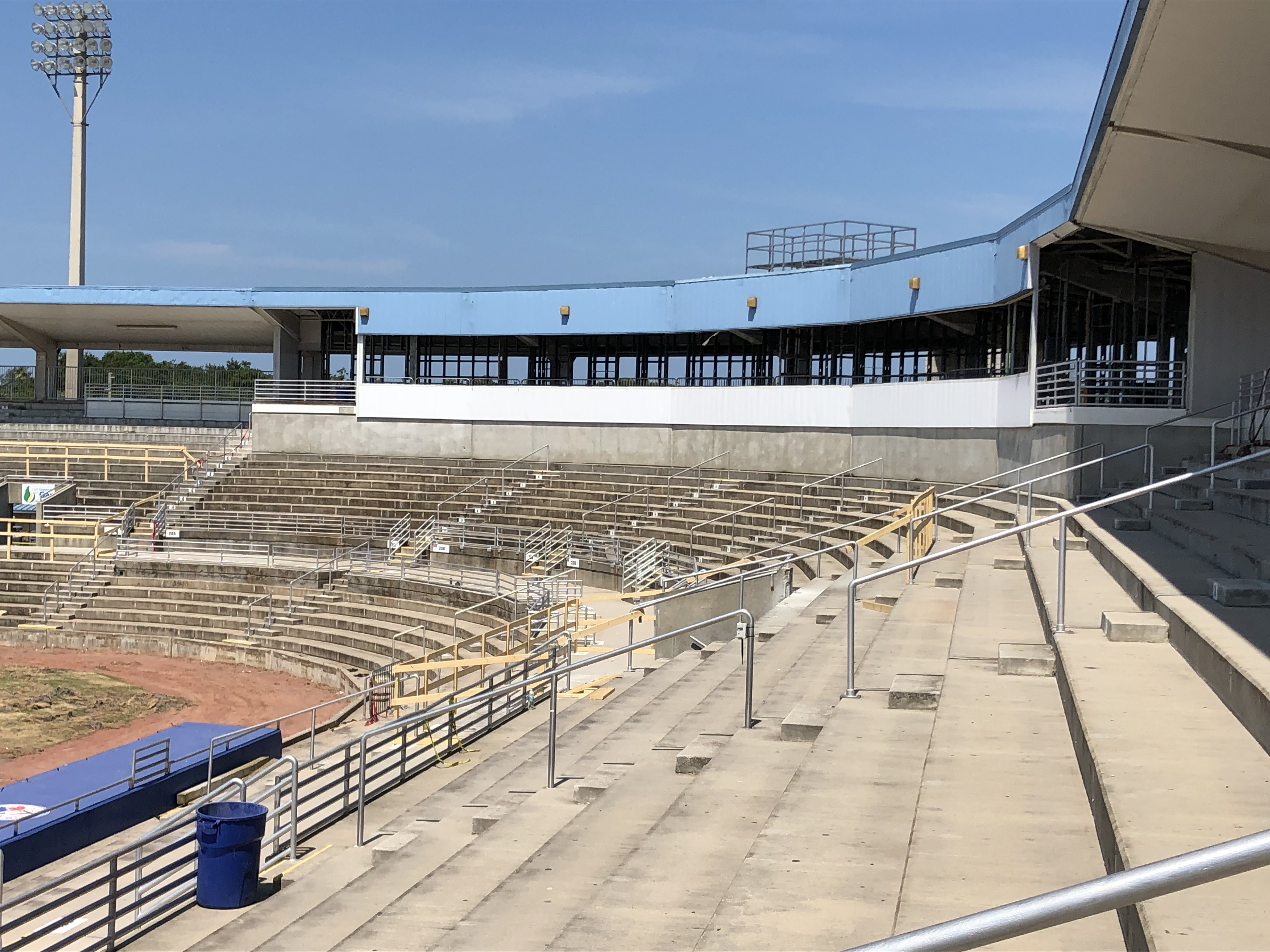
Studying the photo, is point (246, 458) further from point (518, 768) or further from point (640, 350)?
point (518, 768)

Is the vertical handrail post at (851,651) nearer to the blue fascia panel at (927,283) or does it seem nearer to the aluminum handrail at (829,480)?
the aluminum handrail at (829,480)

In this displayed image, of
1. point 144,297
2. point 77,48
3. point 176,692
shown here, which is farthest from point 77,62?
point 176,692

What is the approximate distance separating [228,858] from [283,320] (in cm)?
3507

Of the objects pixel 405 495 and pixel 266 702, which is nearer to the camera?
pixel 266 702

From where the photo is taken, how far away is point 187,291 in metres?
40.9

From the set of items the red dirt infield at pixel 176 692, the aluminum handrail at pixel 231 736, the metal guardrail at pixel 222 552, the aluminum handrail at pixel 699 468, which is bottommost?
the red dirt infield at pixel 176 692

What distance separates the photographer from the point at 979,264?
1051 inches

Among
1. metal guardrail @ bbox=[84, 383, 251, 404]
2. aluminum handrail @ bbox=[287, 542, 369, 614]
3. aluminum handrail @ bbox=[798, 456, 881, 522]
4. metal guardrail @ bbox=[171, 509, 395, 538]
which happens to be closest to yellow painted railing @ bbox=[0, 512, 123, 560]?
metal guardrail @ bbox=[171, 509, 395, 538]

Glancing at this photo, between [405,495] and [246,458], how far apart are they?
24.2ft

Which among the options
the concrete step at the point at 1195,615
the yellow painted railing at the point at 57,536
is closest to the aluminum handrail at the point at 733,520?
the concrete step at the point at 1195,615

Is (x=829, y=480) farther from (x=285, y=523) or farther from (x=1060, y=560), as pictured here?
(x=1060, y=560)

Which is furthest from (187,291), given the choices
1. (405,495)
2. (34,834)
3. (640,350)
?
(34,834)

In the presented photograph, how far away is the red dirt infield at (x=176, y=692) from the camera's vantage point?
750 inches

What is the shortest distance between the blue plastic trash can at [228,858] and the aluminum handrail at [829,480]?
17.6 metres
